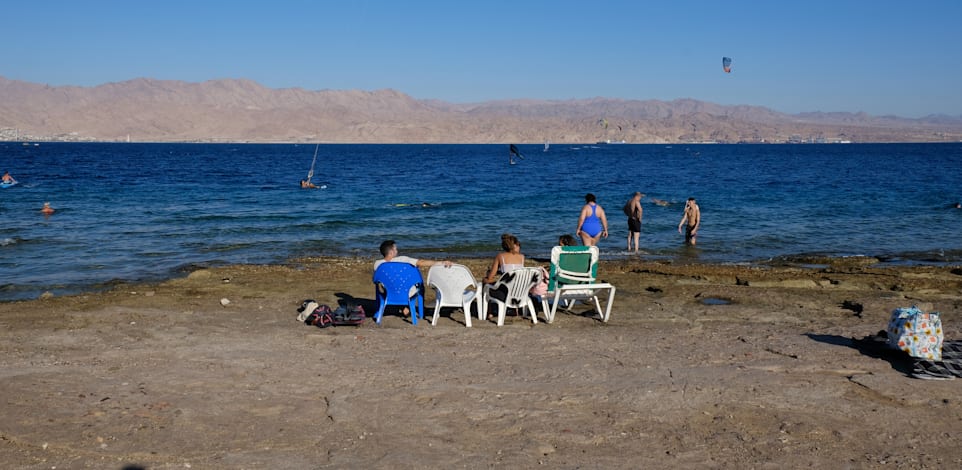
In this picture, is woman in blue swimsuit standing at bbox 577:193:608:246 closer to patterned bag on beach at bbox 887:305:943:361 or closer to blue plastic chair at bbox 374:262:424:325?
blue plastic chair at bbox 374:262:424:325

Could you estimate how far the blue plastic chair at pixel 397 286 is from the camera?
9617 millimetres

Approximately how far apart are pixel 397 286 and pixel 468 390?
9.80 ft

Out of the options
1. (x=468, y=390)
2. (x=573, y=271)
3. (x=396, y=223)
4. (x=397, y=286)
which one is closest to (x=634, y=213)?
(x=573, y=271)

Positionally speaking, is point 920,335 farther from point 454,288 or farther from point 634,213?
point 634,213

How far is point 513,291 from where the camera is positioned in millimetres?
9562

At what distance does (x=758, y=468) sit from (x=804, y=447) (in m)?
0.58

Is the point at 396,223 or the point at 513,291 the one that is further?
the point at 396,223

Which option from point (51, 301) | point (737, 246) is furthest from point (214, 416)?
point (737, 246)

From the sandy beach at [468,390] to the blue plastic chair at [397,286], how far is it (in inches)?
10.0

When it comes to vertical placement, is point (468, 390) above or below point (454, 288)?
below

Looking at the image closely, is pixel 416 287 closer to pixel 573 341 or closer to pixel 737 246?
pixel 573 341

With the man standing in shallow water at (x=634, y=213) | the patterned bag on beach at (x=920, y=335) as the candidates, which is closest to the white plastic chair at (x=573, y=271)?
the patterned bag on beach at (x=920, y=335)

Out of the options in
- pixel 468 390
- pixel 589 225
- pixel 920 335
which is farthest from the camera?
pixel 589 225

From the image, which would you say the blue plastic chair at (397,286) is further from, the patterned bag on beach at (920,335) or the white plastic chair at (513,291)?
the patterned bag on beach at (920,335)
